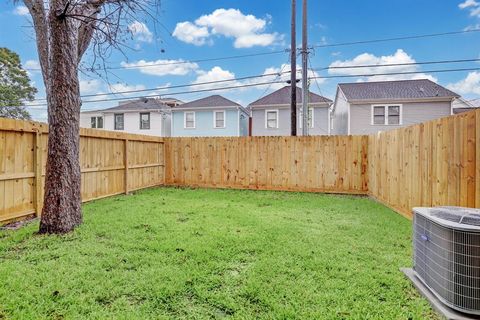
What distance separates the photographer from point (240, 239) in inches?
146

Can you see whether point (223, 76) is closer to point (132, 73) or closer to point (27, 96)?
point (132, 73)

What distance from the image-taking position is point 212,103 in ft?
57.9

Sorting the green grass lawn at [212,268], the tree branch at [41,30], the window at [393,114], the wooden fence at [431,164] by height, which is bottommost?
the green grass lawn at [212,268]

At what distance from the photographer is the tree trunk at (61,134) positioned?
3.93 metres

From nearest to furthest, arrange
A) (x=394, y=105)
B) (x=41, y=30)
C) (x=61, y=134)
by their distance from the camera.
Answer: (x=61, y=134), (x=41, y=30), (x=394, y=105)

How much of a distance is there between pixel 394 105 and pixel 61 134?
1492 centimetres

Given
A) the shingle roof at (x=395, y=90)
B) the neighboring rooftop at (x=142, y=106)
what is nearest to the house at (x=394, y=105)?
the shingle roof at (x=395, y=90)

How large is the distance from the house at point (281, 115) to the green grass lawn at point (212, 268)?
11.5 metres

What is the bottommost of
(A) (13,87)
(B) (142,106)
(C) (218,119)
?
(C) (218,119)

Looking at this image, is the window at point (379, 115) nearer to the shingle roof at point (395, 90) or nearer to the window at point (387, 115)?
the window at point (387, 115)

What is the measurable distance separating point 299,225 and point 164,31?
3.74 m

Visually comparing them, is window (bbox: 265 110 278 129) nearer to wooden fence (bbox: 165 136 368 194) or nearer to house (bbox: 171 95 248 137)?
house (bbox: 171 95 248 137)

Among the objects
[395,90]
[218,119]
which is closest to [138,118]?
[218,119]

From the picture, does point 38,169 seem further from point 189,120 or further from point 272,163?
point 189,120
